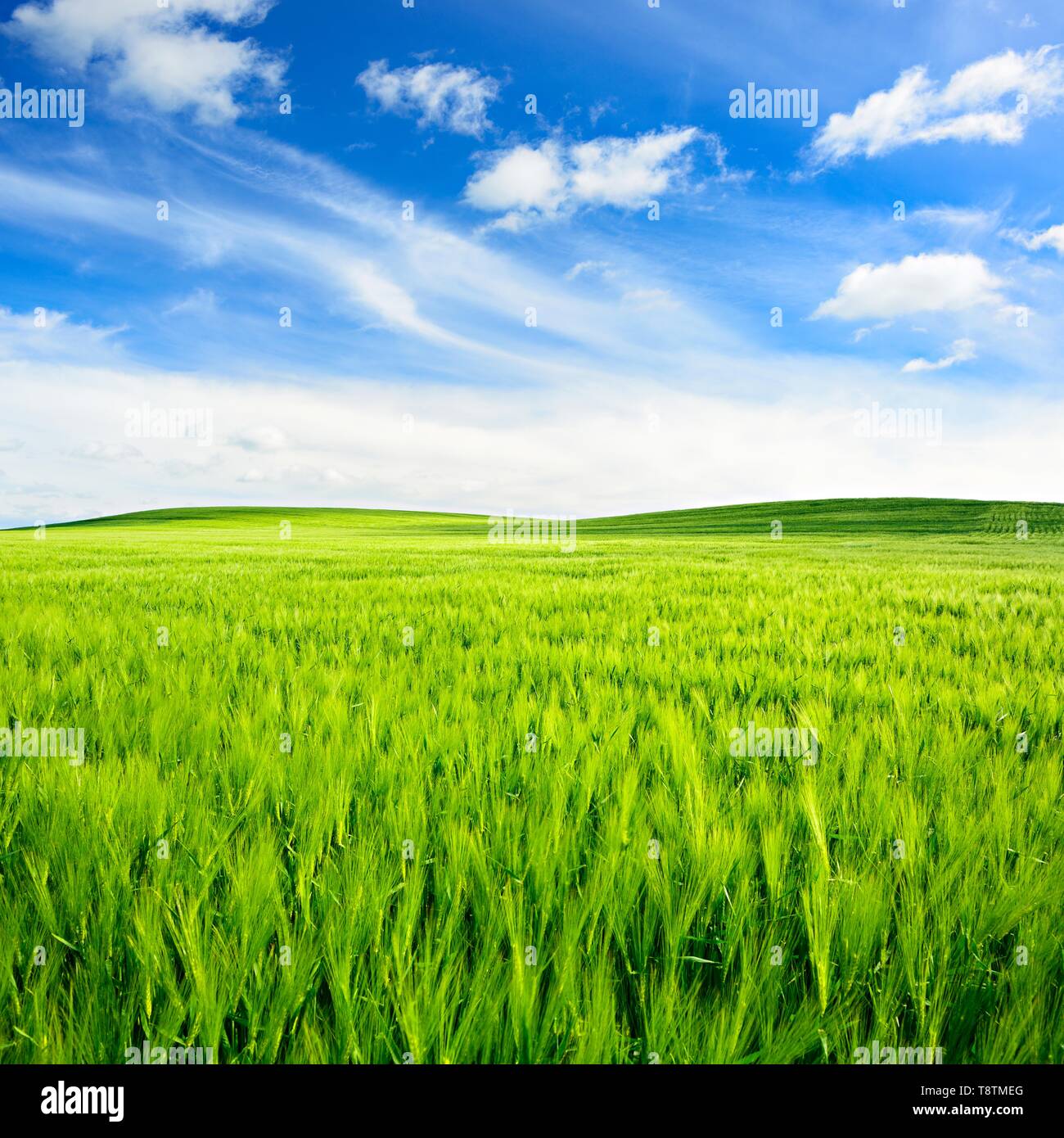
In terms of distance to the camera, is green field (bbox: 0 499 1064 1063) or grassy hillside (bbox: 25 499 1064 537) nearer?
green field (bbox: 0 499 1064 1063)

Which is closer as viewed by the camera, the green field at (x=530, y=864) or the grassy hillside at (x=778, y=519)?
the green field at (x=530, y=864)

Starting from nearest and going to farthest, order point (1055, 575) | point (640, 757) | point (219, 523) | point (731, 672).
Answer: point (640, 757), point (731, 672), point (1055, 575), point (219, 523)

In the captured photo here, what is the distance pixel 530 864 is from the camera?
4.68 feet

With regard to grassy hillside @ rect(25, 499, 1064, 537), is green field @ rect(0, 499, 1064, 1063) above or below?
below

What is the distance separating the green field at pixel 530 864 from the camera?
106 cm

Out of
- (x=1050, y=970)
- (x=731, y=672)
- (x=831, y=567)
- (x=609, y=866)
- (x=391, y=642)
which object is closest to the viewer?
(x=1050, y=970)

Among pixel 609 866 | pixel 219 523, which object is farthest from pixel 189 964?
pixel 219 523

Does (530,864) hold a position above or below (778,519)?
below

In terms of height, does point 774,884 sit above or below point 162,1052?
above

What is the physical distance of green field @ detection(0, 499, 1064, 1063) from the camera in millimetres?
1061

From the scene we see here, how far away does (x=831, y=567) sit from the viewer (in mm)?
11719

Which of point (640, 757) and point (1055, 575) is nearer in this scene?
point (640, 757)
